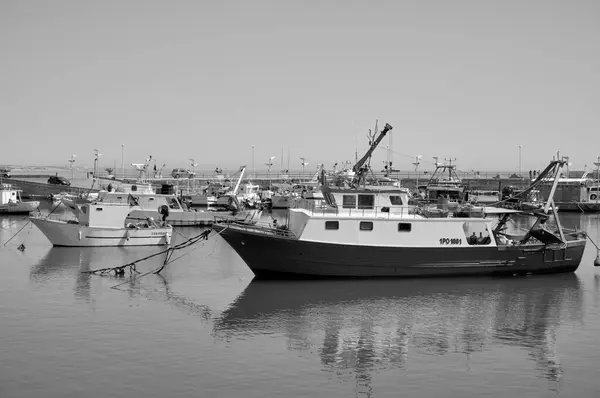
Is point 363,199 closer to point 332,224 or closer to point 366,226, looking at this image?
point 366,226

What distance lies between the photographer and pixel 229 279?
3425 centimetres

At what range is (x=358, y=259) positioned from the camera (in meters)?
32.5

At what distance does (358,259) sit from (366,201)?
3.14m

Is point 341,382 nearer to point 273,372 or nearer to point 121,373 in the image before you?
point 273,372

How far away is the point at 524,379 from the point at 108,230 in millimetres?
31441

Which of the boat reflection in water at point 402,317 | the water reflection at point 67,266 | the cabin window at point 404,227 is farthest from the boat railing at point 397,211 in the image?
the water reflection at point 67,266

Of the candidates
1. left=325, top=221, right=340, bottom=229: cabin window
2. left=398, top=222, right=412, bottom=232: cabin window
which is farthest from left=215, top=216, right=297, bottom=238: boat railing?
left=398, top=222, right=412, bottom=232: cabin window

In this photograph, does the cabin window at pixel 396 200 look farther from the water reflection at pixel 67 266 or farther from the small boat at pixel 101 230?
the small boat at pixel 101 230

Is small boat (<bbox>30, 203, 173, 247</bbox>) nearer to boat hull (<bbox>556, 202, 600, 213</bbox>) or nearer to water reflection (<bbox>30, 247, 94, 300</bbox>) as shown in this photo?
water reflection (<bbox>30, 247, 94, 300</bbox>)

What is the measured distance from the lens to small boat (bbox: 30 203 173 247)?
146 feet

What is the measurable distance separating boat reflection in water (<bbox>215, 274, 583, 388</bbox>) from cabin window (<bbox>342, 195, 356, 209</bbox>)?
379cm

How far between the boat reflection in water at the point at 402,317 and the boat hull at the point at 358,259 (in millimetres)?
545

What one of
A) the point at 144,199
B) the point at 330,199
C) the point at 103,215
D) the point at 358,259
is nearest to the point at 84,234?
the point at 103,215

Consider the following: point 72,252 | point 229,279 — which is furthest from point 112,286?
point 72,252
